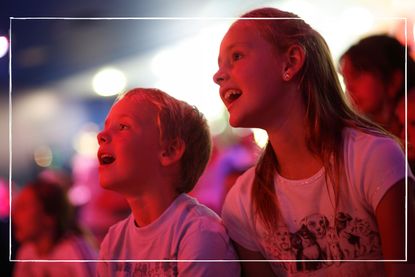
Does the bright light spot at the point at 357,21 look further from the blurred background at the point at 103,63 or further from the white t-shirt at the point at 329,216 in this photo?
the white t-shirt at the point at 329,216

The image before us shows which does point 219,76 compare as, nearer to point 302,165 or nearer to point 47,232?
point 302,165

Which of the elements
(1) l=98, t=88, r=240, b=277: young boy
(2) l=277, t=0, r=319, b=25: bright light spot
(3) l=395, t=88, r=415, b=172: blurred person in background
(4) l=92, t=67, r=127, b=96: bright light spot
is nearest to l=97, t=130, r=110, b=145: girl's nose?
(1) l=98, t=88, r=240, b=277: young boy

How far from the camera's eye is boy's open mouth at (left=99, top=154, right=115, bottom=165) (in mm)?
2078

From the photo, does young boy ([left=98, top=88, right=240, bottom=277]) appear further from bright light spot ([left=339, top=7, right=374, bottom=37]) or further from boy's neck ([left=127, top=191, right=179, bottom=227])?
bright light spot ([left=339, top=7, right=374, bottom=37])

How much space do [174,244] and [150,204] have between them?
17 centimetres

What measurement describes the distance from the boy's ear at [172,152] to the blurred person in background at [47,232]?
383 millimetres

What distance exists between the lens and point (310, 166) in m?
1.99

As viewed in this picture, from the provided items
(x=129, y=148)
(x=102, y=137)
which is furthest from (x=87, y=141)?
(x=129, y=148)

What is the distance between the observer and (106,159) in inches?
82.2

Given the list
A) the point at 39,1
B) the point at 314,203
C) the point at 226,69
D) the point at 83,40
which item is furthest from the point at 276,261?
→ the point at 39,1

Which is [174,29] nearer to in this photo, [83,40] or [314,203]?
[83,40]

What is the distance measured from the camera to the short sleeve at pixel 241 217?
6.73 feet

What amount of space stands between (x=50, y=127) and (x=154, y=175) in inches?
16.4

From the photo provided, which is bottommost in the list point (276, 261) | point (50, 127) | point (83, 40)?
point (276, 261)
